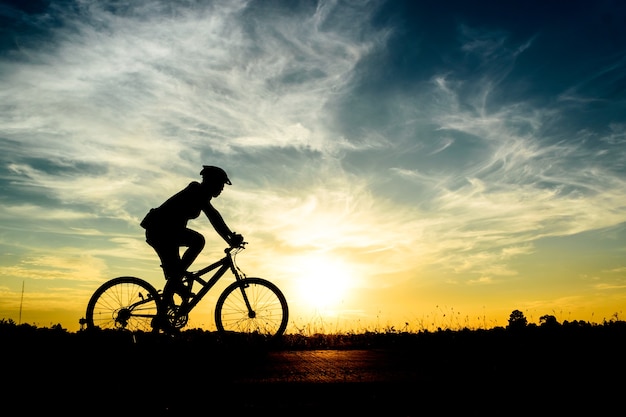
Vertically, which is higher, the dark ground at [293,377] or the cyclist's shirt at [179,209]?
the cyclist's shirt at [179,209]

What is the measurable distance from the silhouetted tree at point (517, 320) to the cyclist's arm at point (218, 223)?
7297mm

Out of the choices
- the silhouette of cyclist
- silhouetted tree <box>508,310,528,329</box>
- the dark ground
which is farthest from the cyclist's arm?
silhouetted tree <box>508,310,528,329</box>

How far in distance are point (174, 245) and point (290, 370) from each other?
10.6ft

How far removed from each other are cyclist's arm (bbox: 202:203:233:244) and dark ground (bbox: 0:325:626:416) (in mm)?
1803

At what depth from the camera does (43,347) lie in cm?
669

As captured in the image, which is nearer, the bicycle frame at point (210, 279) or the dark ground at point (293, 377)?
the dark ground at point (293, 377)

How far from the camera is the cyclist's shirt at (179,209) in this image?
861 centimetres

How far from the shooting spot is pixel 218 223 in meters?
8.86

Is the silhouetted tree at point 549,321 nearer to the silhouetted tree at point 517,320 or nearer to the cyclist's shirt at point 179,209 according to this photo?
the silhouetted tree at point 517,320

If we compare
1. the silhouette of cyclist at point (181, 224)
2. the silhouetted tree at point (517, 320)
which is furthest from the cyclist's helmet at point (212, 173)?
the silhouetted tree at point (517, 320)

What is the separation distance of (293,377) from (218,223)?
139 inches

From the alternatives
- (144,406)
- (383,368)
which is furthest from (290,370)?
(144,406)

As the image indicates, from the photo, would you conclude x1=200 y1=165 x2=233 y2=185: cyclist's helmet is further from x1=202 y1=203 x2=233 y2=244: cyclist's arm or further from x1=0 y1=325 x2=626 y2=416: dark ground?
x1=0 y1=325 x2=626 y2=416: dark ground

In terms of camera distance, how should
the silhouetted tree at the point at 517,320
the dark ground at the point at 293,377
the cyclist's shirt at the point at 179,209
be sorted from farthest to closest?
the silhouetted tree at the point at 517,320 < the cyclist's shirt at the point at 179,209 < the dark ground at the point at 293,377
